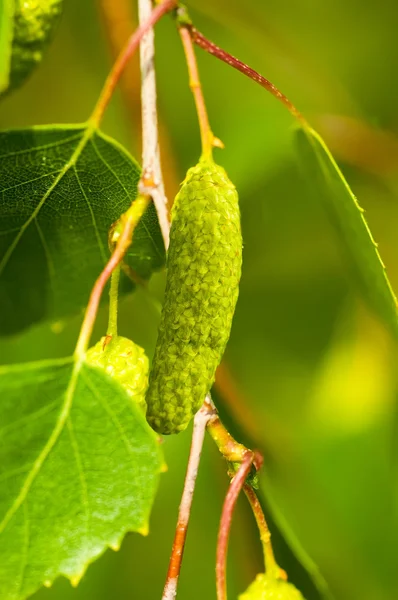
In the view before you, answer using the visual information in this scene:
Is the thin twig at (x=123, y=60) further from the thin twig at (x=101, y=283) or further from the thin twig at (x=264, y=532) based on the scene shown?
the thin twig at (x=264, y=532)

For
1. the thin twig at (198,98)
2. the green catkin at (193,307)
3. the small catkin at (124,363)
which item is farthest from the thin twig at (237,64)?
the small catkin at (124,363)

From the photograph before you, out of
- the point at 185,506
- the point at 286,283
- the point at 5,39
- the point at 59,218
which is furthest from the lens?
the point at 286,283

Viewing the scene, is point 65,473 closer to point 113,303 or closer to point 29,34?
point 113,303

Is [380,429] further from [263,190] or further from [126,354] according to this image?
[126,354]

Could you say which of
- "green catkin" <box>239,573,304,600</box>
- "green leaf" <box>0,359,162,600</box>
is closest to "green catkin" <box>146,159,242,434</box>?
"green leaf" <box>0,359,162,600</box>

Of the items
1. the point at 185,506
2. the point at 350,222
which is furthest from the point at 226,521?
the point at 350,222

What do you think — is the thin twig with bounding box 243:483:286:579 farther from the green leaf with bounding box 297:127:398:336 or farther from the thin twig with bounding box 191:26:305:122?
the thin twig with bounding box 191:26:305:122

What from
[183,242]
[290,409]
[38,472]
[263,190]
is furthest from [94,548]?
[290,409]
